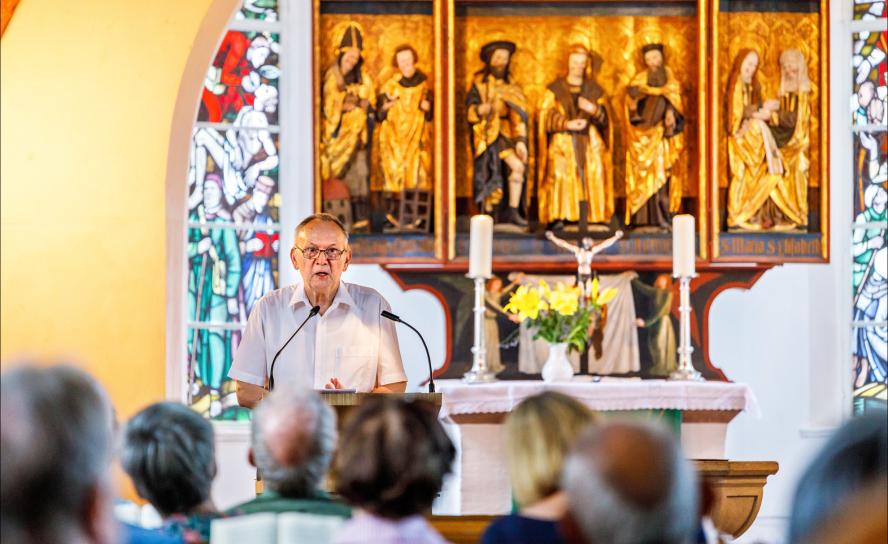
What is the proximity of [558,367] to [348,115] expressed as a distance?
248 centimetres

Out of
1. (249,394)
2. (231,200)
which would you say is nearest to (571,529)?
(249,394)

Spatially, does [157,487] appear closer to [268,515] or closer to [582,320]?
[268,515]

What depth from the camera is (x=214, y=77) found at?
37.0 feet

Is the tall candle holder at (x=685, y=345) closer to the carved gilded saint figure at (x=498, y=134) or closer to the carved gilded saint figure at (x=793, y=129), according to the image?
the carved gilded saint figure at (x=793, y=129)

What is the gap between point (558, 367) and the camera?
8.73 meters

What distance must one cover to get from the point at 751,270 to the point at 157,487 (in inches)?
301

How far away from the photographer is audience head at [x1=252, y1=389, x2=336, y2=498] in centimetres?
311

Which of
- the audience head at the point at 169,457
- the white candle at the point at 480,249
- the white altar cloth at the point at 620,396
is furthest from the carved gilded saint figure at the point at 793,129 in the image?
the audience head at the point at 169,457

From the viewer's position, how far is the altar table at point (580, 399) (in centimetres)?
841

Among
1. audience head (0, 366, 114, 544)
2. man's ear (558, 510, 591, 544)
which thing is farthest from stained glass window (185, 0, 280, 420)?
audience head (0, 366, 114, 544)

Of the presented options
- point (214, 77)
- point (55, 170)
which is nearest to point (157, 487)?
point (55, 170)

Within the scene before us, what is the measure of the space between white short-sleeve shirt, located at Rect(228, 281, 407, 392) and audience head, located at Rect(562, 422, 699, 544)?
3484 mm

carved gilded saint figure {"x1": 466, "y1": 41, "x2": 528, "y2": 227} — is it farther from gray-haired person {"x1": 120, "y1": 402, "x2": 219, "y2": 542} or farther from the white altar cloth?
gray-haired person {"x1": 120, "y1": 402, "x2": 219, "y2": 542}

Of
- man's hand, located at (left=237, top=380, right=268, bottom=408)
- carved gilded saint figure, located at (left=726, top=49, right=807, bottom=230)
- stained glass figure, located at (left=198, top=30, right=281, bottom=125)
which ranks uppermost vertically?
stained glass figure, located at (left=198, top=30, right=281, bottom=125)
